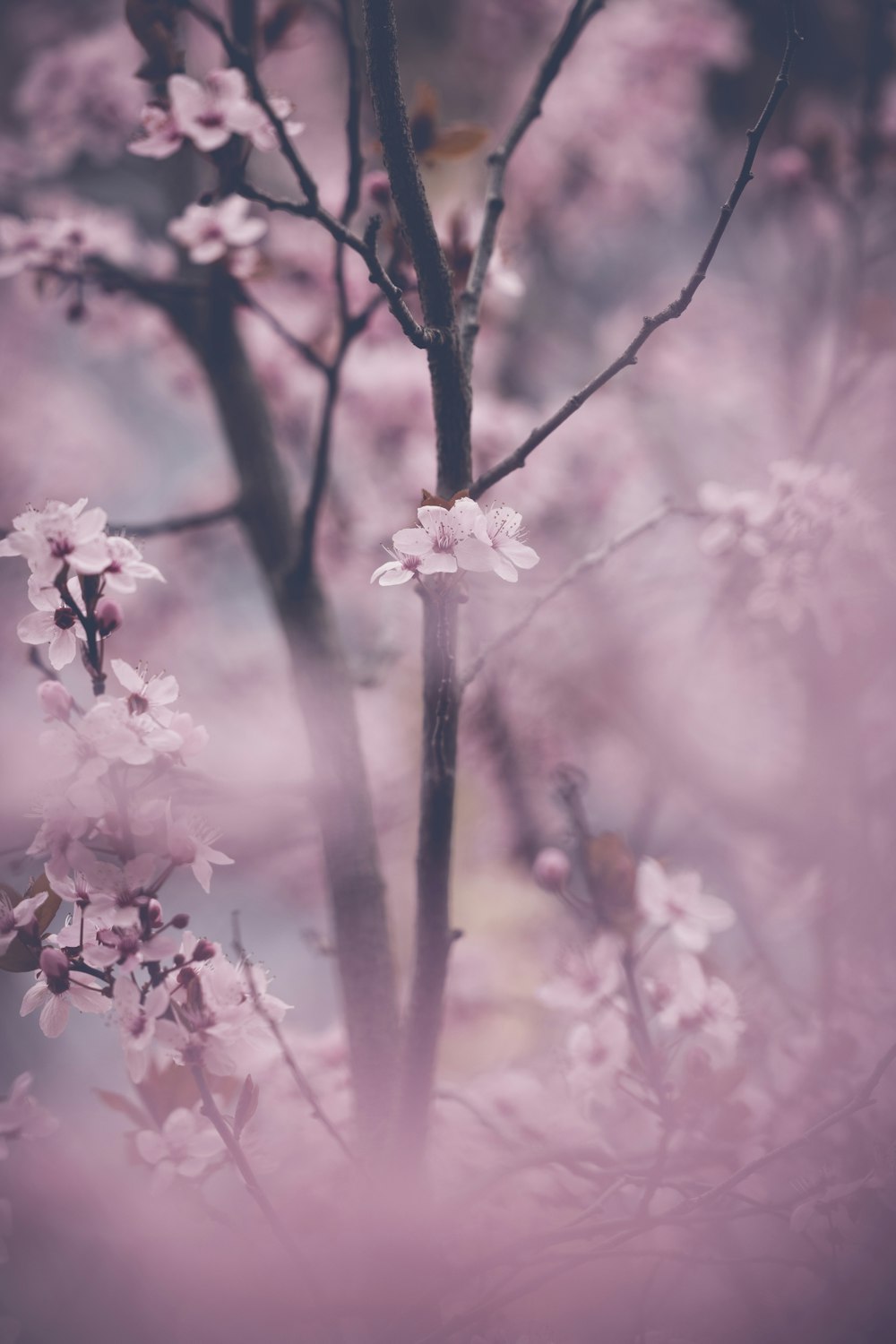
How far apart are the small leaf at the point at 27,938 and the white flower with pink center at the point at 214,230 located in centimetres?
83

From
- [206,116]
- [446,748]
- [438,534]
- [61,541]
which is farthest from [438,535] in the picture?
[206,116]

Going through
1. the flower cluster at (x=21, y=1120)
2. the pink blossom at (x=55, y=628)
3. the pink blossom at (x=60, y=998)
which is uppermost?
the pink blossom at (x=55, y=628)

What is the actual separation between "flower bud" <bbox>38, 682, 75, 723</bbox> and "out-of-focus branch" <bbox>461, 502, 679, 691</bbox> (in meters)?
0.33

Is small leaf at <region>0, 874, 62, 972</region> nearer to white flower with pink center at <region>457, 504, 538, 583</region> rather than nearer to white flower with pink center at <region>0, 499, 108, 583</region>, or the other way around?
white flower with pink center at <region>0, 499, 108, 583</region>

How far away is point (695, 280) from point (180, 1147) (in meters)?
0.95

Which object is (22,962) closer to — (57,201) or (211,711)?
(57,201)

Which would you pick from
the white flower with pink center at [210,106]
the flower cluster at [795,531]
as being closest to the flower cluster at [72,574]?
the white flower with pink center at [210,106]

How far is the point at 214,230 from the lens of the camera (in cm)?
104

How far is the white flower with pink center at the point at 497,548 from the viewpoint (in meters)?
0.57

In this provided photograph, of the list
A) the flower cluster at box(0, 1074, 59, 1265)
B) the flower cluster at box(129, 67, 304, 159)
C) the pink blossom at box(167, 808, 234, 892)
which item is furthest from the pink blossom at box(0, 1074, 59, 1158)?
the flower cluster at box(129, 67, 304, 159)

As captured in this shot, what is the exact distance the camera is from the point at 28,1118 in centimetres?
72

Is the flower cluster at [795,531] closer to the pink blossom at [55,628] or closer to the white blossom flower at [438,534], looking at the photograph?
Answer: the white blossom flower at [438,534]

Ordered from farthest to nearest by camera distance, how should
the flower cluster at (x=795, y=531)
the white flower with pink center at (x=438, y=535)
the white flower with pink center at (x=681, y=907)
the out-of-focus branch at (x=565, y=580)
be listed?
the flower cluster at (x=795, y=531)
the white flower with pink center at (x=681, y=907)
the out-of-focus branch at (x=565, y=580)
the white flower with pink center at (x=438, y=535)

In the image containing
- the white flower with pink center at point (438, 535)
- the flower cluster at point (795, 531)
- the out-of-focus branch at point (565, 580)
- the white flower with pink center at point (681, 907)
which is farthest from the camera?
the flower cluster at point (795, 531)
